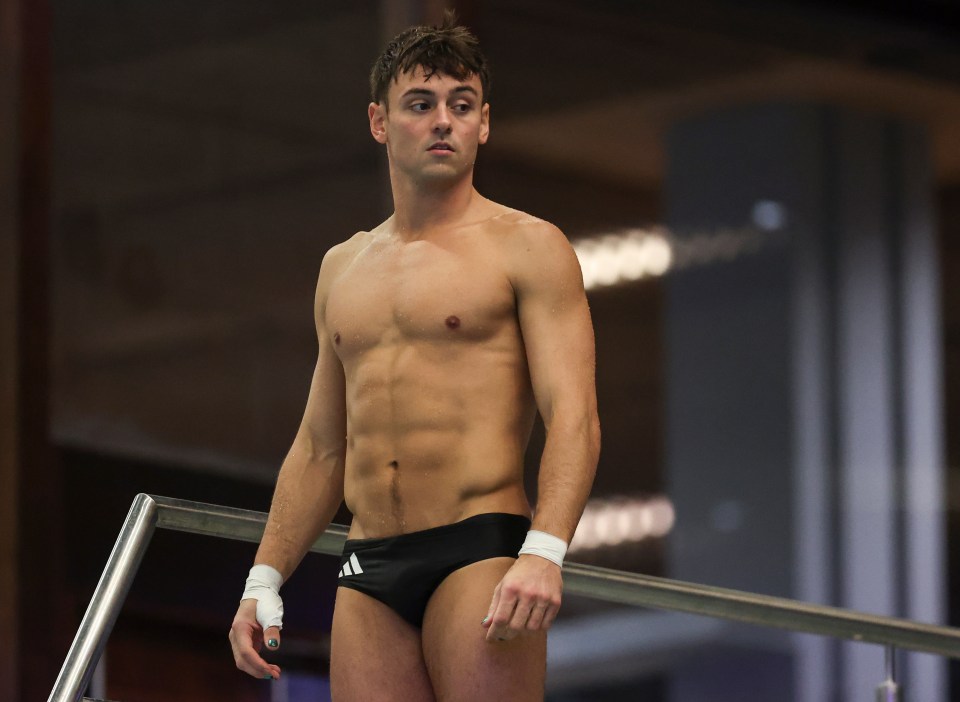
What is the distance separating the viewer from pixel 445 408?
8.71 ft

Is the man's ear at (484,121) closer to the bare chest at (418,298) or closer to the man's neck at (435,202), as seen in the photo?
the man's neck at (435,202)

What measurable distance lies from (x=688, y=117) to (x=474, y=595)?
29.5 feet

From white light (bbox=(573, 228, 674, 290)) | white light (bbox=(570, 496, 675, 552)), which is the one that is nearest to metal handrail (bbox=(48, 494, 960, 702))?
white light (bbox=(573, 228, 674, 290))

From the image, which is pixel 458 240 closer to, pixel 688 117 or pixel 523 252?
pixel 523 252

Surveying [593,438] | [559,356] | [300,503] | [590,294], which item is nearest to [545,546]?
[593,438]

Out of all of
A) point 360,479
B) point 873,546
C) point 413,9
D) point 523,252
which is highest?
point 413,9

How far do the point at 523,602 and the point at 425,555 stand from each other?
0.93 feet

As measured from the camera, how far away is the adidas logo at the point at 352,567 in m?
2.72

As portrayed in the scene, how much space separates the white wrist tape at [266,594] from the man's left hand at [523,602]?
49 centimetres

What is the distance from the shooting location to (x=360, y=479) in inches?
108

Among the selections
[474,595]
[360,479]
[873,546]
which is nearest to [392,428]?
[360,479]

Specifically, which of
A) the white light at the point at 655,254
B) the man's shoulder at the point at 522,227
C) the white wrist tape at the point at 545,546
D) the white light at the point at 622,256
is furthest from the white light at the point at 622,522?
the white wrist tape at the point at 545,546

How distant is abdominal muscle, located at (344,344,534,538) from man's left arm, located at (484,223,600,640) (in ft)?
0.24

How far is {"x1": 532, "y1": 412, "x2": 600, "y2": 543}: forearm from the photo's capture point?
2.49m
